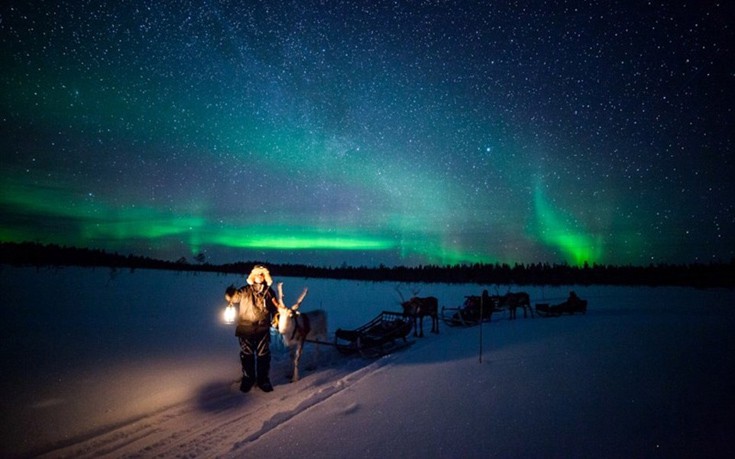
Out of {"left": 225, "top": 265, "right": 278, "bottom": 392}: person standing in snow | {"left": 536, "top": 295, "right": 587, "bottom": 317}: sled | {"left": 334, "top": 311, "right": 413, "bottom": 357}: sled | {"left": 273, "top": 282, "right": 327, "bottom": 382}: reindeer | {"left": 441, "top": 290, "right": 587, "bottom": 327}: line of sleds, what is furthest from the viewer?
{"left": 536, "top": 295, "right": 587, "bottom": 317}: sled

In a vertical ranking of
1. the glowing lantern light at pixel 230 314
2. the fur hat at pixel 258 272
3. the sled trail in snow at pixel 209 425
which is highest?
the fur hat at pixel 258 272

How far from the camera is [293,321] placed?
8.52m

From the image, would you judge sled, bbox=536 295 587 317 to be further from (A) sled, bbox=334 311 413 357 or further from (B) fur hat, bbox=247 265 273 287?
(B) fur hat, bbox=247 265 273 287

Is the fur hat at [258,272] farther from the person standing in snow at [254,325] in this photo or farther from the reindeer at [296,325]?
the reindeer at [296,325]

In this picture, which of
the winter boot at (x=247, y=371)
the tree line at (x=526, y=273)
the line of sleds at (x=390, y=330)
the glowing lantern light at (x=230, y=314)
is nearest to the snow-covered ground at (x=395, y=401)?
the winter boot at (x=247, y=371)

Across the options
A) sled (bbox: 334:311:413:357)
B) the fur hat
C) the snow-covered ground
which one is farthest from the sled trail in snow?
sled (bbox: 334:311:413:357)

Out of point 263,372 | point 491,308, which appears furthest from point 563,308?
point 263,372

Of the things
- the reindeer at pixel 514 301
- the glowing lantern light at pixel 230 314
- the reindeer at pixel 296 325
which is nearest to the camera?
the glowing lantern light at pixel 230 314

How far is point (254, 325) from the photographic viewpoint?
705 centimetres

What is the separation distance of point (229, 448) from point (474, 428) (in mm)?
3228

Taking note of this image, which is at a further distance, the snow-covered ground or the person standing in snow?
the person standing in snow

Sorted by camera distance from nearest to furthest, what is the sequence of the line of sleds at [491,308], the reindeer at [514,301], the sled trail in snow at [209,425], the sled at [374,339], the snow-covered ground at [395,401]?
the snow-covered ground at [395,401] < the sled trail in snow at [209,425] < the sled at [374,339] < the line of sleds at [491,308] < the reindeer at [514,301]

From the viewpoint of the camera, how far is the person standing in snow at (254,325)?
704 cm

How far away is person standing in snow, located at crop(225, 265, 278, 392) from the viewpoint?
7039 millimetres
